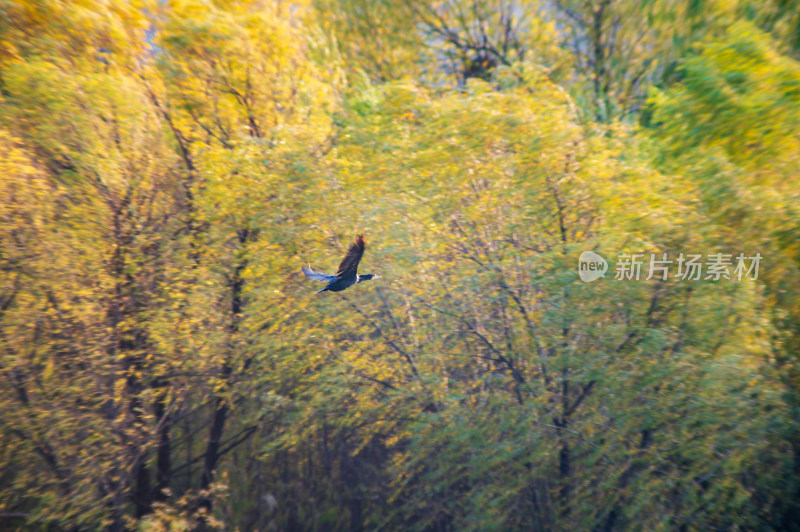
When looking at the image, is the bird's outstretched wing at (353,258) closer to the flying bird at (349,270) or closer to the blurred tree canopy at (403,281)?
the flying bird at (349,270)

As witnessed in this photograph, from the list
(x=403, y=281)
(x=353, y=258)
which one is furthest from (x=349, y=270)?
(x=403, y=281)

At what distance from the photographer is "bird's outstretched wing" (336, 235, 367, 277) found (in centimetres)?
624

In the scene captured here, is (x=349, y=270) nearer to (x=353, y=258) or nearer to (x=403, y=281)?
(x=353, y=258)

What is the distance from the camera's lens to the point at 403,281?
9.21m

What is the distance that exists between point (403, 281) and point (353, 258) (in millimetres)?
2791

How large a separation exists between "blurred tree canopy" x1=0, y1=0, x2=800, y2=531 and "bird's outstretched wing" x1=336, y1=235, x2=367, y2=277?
2278mm

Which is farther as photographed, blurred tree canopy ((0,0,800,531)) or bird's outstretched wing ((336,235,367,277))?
blurred tree canopy ((0,0,800,531))

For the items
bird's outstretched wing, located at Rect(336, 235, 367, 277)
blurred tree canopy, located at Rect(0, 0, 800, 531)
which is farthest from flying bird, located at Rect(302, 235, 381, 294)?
blurred tree canopy, located at Rect(0, 0, 800, 531)

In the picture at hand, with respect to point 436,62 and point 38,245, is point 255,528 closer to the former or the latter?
point 38,245

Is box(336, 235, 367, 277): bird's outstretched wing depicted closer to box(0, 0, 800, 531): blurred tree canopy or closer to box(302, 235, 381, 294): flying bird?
box(302, 235, 381, 294): flying bird

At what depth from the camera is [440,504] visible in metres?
9.12

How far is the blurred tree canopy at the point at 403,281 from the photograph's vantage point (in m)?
7.17

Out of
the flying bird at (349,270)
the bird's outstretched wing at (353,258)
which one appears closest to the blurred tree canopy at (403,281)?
the flying bird at (349,270)

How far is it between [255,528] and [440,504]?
5.21 meters
